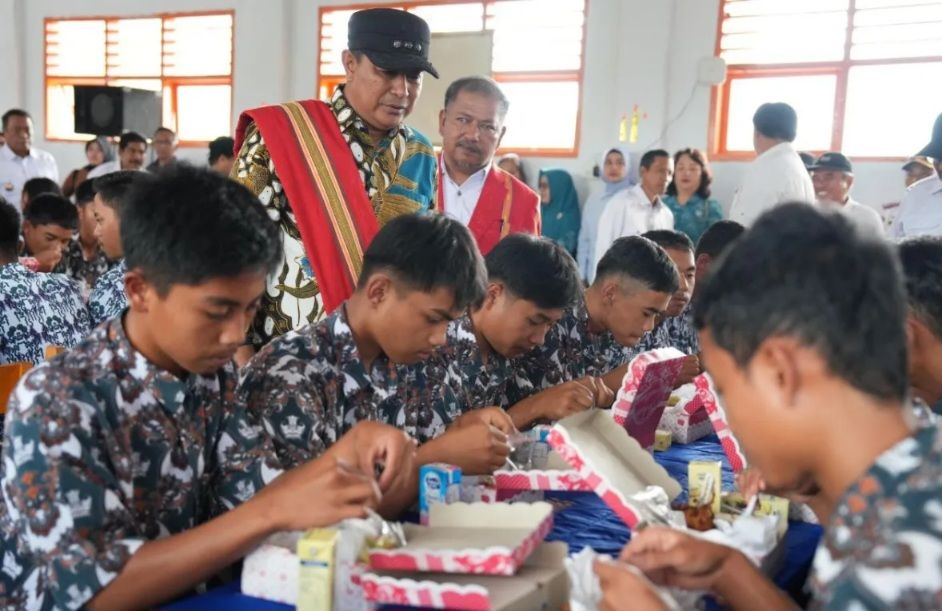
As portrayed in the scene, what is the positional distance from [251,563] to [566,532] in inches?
22.0

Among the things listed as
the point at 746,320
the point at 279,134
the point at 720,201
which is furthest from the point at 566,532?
the point at 720,201

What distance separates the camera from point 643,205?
5.67 meters

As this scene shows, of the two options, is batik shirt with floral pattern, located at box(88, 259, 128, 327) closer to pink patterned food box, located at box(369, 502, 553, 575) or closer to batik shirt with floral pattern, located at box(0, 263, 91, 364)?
batik shirt with floral pattern, located at box(0, 263, 91, 364)

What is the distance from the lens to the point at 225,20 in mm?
8555

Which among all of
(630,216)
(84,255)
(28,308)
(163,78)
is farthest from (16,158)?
(630,216)

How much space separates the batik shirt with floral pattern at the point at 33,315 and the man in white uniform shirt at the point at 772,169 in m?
2.79

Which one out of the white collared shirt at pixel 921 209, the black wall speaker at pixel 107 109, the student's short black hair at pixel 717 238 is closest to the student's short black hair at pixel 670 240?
the student's short black hair at pixel 717 238

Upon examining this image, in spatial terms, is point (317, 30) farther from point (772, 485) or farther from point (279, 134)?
point (772, 485)

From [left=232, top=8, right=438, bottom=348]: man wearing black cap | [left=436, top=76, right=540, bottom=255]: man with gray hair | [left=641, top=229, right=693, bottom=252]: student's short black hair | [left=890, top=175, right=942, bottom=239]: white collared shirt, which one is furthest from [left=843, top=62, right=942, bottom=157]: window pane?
[left=232, top=8, right=438, bottom=348]: man wearing black cap

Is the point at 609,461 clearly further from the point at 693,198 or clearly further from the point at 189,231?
the point at 693,198

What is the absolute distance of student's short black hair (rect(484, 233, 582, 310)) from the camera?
2170 mm

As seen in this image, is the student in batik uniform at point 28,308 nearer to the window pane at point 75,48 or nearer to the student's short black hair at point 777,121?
the student's short black hair at point 777,121

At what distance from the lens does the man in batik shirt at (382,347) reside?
1.55 m

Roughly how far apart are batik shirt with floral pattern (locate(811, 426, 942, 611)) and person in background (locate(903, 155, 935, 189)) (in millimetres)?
5401
